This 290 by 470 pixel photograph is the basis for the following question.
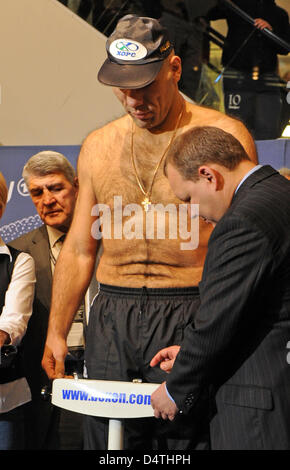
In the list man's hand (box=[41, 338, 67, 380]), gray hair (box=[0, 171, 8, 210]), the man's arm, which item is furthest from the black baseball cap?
man's hand (box=[41, 338, 67, 380])

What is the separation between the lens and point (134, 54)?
7.98 feet

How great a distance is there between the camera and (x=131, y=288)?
8.19 feet

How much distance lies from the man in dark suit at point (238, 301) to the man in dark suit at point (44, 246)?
111 cm

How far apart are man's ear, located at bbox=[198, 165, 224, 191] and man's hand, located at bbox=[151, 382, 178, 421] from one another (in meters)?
0.61

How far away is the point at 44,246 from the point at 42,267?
9 cm

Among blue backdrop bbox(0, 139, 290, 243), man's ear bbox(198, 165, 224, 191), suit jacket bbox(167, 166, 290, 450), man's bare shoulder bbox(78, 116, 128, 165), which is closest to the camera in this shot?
suit jacket bbox(167, 166, 290, 450)

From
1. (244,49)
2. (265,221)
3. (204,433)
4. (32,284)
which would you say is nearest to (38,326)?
(32,284)

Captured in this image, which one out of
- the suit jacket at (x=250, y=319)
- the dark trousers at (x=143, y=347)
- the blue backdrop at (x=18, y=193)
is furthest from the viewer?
the blue backdrop at (x=18, y=193)

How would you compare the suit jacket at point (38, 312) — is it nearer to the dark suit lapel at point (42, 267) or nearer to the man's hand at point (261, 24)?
the dark suit lapel at point (42, 267)

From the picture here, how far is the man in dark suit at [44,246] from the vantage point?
9.54 ft

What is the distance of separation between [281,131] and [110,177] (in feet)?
3.03

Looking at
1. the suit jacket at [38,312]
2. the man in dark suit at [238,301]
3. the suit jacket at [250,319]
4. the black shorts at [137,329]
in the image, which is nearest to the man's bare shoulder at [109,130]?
the suit jacket at [38,312]

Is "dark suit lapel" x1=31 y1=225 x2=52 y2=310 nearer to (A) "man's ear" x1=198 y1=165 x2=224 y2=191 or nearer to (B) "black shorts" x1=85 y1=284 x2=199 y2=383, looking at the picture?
(B) "black shorts" x1=85 y1=284 x2=199 y2=383

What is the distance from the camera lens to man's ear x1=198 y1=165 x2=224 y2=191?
1.83m
